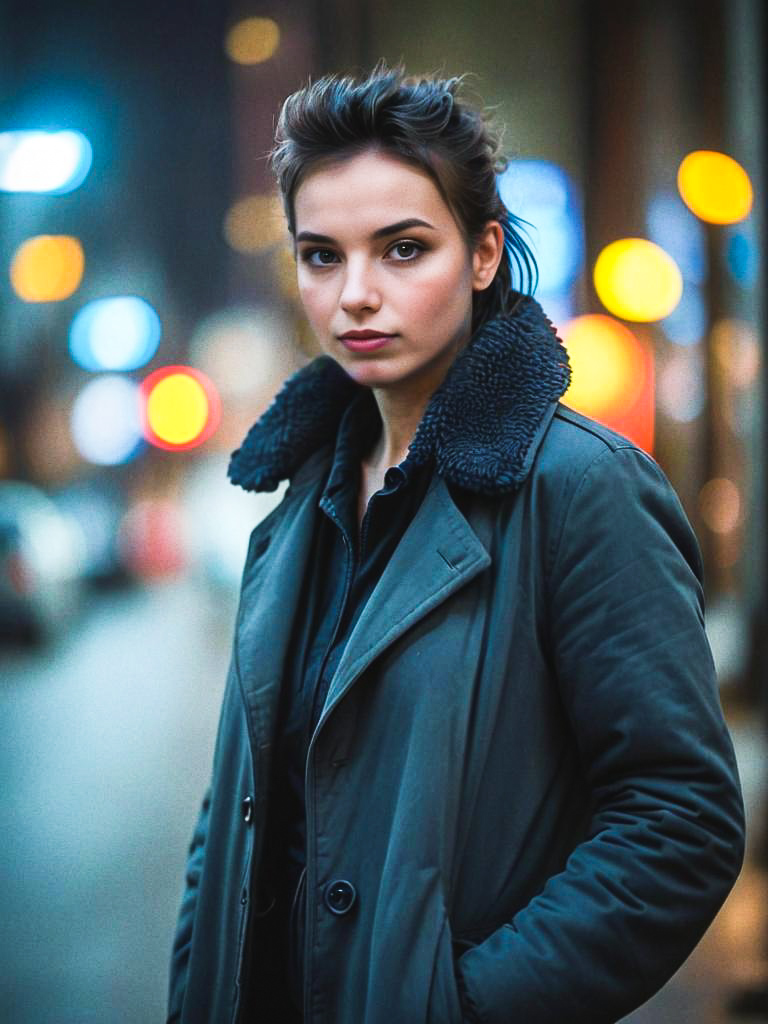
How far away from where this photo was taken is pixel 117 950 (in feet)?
13.6

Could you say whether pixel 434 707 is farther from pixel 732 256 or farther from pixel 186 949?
pixel 732 256

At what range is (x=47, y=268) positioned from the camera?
5.96 m

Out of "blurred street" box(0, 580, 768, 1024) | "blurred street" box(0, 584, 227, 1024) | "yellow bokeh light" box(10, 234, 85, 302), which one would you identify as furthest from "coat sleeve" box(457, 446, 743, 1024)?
"yellow bokeh light" box(10, 234, 85, 302)

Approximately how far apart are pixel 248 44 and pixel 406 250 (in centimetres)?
517

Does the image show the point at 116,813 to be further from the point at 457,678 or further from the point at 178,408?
the point at 457,678

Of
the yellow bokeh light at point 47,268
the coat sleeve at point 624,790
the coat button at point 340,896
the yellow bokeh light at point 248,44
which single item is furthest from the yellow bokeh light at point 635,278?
the coat button at point 340,896

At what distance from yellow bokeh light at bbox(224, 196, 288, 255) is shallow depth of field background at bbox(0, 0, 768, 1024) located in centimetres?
1

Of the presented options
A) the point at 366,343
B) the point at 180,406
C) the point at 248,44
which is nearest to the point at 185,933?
the point at 366,343

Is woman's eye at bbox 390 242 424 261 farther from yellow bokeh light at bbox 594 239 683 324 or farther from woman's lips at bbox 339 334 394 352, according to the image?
yellow bokeh light at bbox 594 239 683 324

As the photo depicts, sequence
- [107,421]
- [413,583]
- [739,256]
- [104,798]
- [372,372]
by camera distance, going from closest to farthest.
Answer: [413,583] → [372,372] → [104,798] → [107,421] → [739,256]

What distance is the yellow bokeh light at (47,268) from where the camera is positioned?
5762mm

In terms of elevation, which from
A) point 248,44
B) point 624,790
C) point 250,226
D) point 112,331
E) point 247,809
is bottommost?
point 247,809

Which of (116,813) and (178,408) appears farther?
(178,408)

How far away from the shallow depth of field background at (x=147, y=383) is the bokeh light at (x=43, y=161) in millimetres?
12
